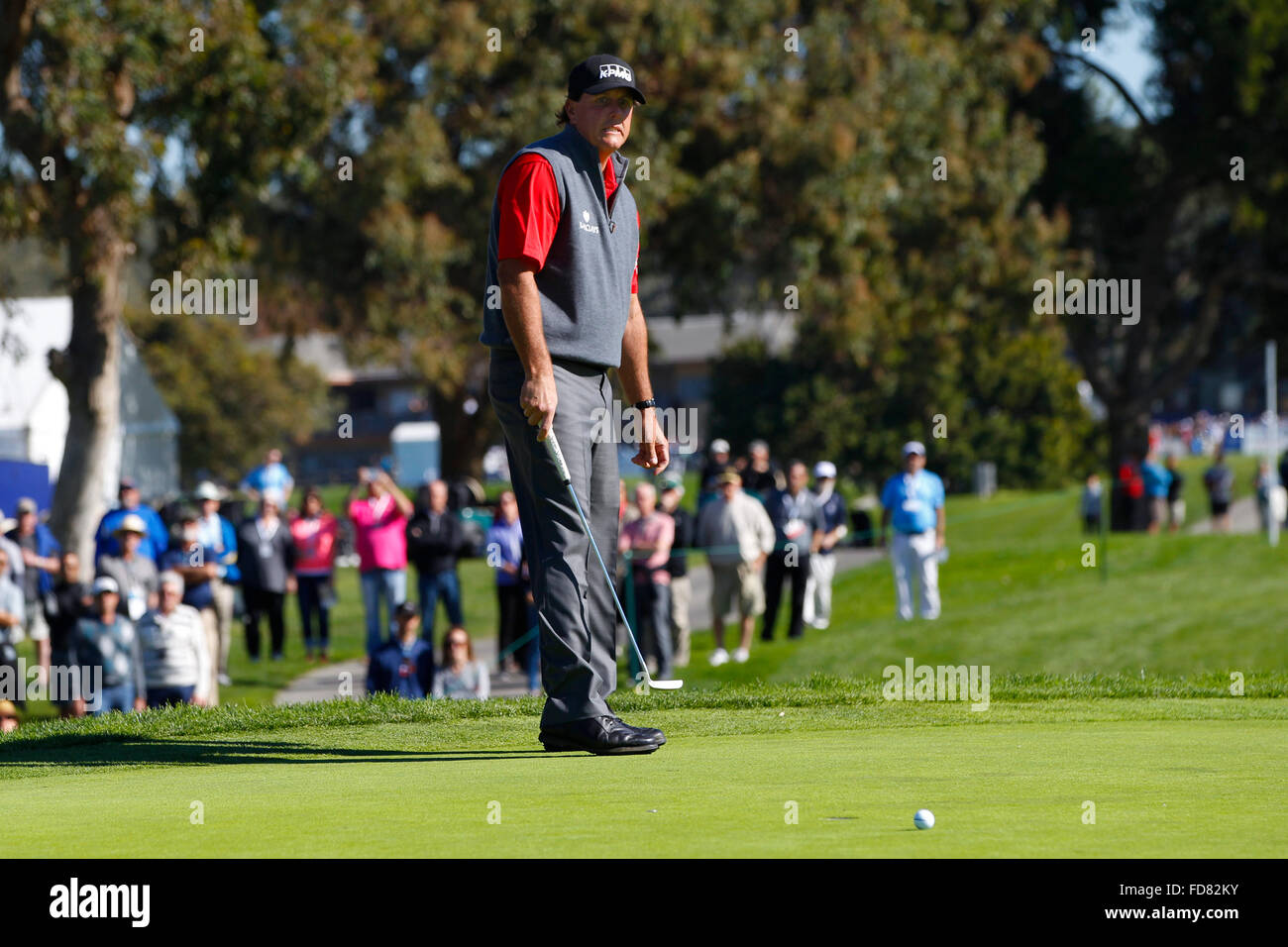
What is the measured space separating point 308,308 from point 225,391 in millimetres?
40036

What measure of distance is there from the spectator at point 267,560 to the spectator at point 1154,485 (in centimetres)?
1829

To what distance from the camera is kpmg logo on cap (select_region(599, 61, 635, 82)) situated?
232 inches

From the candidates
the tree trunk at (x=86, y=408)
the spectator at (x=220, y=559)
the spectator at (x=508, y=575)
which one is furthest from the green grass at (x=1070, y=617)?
the tree trunk at (x=86, y=408)

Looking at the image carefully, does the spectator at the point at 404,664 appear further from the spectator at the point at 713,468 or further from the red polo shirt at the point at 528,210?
the red polo shirt at the point at 528,210

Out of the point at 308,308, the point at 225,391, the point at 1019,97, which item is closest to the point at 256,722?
the point at 308,308

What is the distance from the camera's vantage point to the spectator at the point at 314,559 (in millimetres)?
20797

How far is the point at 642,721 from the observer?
21.3 feet

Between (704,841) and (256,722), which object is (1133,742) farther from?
(256,722)

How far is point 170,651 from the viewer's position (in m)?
14.4

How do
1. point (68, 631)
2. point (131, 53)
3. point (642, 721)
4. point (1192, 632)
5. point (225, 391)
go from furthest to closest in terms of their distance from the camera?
point (225, 391)
point (1192, 632)
point (131, 53)
point (68, 631)
point (642, 721)

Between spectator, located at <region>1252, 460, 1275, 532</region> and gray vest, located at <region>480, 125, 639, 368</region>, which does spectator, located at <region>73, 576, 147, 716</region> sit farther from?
spectator, located at <region>1252, 460, 1275, 532</region>

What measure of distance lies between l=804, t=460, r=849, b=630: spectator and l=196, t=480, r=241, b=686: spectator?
663 centimetres

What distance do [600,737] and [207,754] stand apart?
1479 mm

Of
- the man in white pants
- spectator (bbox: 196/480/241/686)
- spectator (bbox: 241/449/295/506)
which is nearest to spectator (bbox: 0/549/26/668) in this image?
spectator (bbox: 196/480/241/686)
